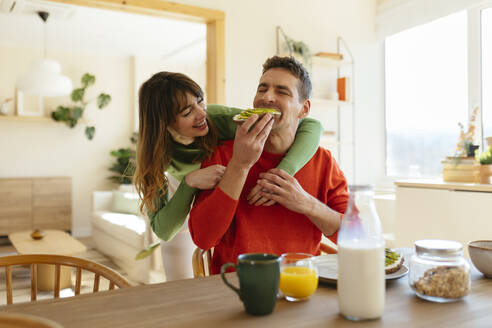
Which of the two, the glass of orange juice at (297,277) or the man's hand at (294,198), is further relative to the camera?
the man's hand at (294,198)

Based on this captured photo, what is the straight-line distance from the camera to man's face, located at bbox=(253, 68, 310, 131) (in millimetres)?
1559

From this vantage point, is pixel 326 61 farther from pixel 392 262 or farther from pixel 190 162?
pixel 392 262

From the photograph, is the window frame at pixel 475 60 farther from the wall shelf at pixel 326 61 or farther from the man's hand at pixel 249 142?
the man's hand at pixel 249 142

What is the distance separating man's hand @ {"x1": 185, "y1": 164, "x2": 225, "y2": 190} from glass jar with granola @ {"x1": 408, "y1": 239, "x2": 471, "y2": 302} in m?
0.65

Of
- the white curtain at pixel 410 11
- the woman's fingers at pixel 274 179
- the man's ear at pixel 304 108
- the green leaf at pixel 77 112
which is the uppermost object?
the white curtain at pixel 410 11

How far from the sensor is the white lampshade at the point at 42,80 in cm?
450

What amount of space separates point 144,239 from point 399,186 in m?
2.19

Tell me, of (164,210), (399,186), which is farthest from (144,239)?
(164,210)

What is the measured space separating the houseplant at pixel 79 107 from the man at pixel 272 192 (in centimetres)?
542

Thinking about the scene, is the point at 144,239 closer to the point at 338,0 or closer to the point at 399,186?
the point at 399,186

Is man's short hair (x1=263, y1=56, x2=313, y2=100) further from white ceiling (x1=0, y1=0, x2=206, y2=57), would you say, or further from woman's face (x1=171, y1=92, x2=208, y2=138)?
white ceiling (x1=0, y1=0, x2=206, y2=57)

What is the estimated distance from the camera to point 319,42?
3.72 metres

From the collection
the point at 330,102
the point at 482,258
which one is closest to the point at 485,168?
the point at 330,102

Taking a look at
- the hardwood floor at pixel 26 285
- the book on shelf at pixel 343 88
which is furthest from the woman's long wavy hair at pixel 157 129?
the book on shelf at pixel 343 88
